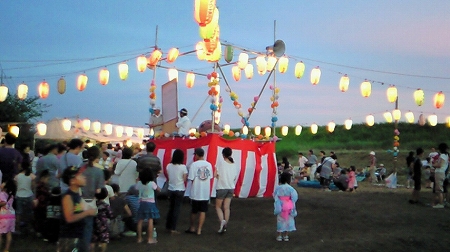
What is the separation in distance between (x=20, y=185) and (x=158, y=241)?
2785 millimetres

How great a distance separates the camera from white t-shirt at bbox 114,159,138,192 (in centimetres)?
1057

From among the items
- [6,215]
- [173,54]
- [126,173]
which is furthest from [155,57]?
[6,215]

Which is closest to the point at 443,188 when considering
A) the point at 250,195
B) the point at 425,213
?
the point at 425,213

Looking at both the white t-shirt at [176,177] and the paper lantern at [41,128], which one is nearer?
the white t-shirt at [176,177]

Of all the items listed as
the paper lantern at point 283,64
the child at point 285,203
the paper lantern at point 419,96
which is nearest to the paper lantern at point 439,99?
the paper lantern at point 419,96

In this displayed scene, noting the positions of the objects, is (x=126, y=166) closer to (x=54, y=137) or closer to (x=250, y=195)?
(x=250, y=195)

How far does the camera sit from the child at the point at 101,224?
8078mm

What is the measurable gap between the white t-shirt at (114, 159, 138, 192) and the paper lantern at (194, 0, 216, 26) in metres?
4.47

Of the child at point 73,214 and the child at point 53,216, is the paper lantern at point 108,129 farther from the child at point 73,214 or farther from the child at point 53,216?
the child at point 73,214

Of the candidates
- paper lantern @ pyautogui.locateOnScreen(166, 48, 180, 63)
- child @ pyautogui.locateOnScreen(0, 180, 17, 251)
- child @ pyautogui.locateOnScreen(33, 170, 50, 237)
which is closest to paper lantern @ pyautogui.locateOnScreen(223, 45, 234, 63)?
paper lantern @ pyautogui.locateOnScreen(166, 48, 180, 63)

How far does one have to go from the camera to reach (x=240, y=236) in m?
11.0

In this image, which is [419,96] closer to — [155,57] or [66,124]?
[155,57]

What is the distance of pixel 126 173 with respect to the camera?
10594 millimetres

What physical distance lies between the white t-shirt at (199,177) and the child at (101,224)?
2.39 m
